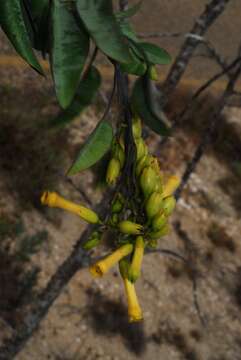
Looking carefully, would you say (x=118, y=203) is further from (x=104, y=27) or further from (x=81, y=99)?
(x=104, y=27)

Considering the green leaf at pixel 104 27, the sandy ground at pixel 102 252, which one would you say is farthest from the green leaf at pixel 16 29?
the sandy ground at pixel 102 252

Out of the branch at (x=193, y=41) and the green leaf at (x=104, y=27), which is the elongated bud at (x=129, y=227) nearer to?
the green leaf at (x=104, y=27)

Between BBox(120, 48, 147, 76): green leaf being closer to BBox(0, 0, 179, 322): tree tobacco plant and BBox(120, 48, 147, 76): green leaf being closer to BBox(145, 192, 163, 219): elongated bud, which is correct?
BBox(0, 0, 179, 322): tree tobacco plant

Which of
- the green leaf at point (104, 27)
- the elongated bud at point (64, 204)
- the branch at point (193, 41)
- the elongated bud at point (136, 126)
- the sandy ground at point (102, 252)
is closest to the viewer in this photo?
the green leaf at point (104, 27)

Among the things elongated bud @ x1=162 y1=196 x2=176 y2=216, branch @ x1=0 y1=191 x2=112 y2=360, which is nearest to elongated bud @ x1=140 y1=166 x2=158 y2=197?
elongated bud @ x1=162 y1=196 x2=176 y2=216

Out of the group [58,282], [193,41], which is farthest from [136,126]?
[58,282]

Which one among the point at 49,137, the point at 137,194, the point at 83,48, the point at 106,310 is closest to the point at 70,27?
the point at 83,48
